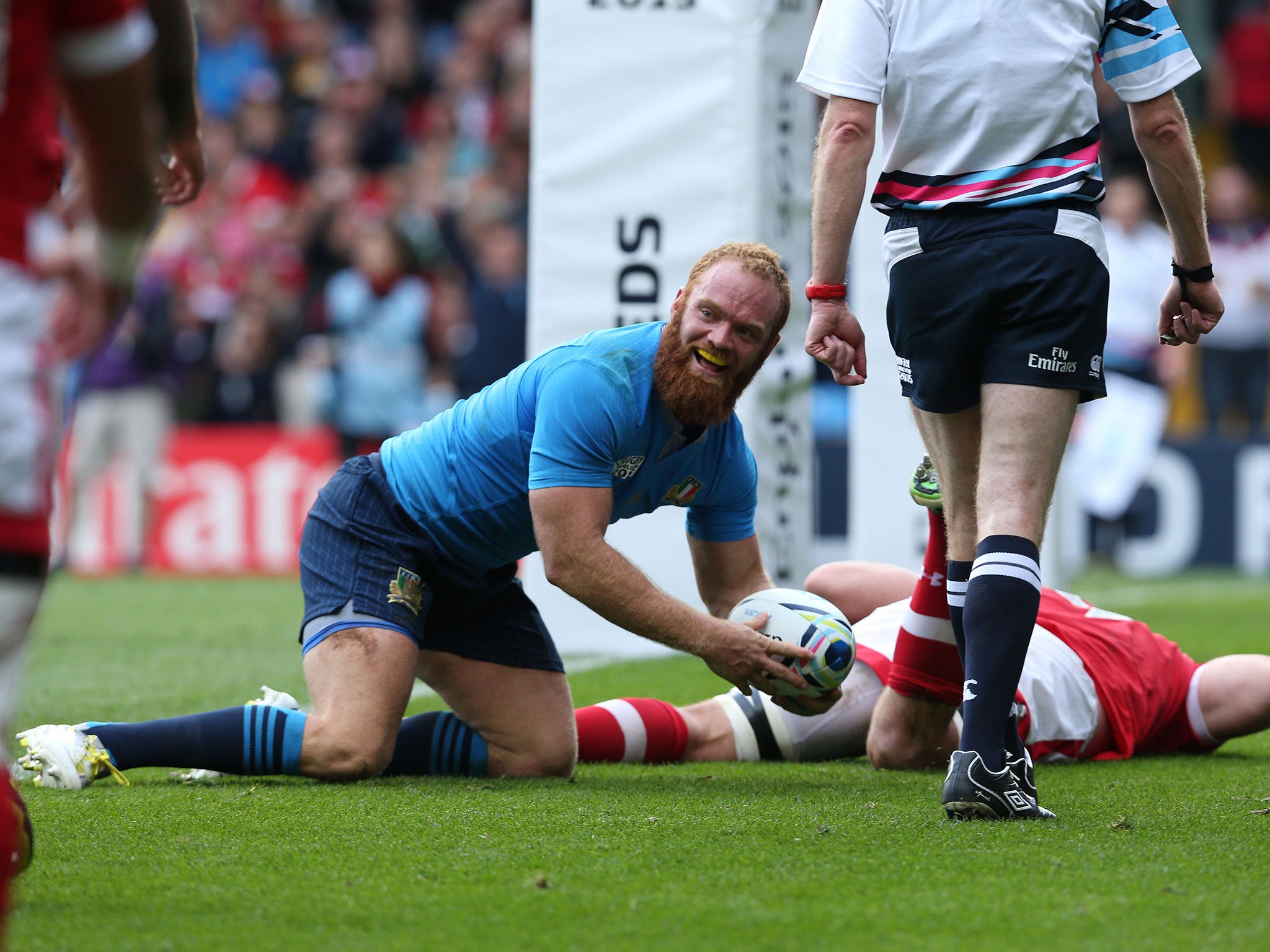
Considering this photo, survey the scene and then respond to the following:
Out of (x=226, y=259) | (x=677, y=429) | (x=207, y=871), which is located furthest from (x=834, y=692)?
(x=226, y=259)

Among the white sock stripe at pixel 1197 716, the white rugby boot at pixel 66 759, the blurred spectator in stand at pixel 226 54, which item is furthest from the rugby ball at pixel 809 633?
the blurred spectator in stand at pixel 226 54

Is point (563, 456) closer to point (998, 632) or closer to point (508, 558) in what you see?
point (508, 558)

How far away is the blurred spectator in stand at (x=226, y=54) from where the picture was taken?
1697 cm

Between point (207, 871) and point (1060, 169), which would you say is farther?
point (1060, 169)

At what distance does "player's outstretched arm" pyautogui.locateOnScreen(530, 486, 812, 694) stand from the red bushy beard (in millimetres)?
280

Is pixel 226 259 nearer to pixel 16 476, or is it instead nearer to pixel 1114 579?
pixel 1114 579

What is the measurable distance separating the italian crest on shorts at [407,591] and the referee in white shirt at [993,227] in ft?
4.16

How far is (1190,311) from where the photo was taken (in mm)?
3744

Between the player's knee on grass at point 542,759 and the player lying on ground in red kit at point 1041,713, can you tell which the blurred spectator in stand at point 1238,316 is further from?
the player's knee on grass at point 542,759

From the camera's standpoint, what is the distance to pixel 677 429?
392cm

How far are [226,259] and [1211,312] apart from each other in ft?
38.9

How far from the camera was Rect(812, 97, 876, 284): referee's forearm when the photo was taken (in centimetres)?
345

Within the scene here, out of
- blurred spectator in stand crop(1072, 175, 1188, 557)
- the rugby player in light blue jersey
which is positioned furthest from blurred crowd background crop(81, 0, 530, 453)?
the rugby player in light blue jersey

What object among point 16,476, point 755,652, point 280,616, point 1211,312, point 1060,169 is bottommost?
point 280,616
